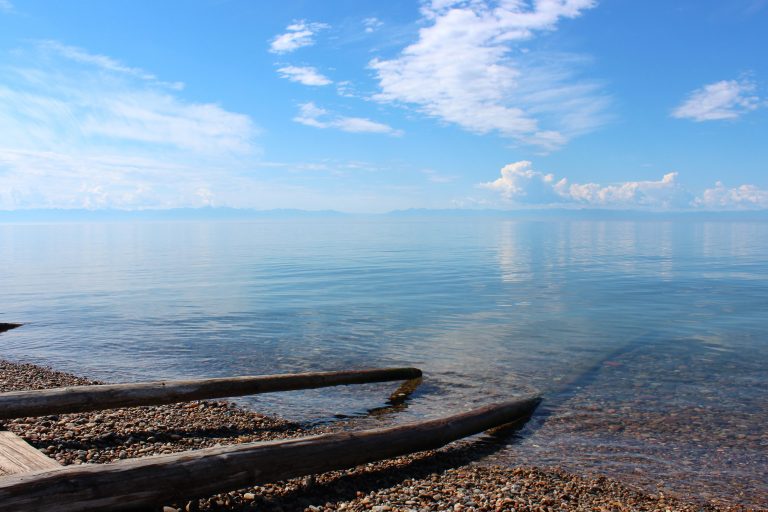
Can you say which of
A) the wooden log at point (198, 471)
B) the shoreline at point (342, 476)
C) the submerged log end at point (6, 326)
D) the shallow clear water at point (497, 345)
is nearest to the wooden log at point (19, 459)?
the shoreline at point (342, 476)

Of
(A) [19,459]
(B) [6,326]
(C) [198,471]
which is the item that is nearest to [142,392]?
(A) [19,459]

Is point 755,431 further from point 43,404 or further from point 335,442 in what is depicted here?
point 43,404

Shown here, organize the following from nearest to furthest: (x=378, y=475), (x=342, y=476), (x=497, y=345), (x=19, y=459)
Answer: (x=19, y=459), (x=342, y=476), (x=378, y=475), (x=497, y=345)

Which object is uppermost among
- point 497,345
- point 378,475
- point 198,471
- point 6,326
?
point 198,471

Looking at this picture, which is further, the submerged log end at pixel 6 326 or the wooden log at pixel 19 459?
the submerged log end at pixel 6 326

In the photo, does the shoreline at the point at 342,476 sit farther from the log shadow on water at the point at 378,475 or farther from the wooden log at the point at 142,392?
the wooden log at the point at 142,392

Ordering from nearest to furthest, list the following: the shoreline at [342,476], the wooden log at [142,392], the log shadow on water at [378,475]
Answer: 1. the log shadow on water at [378,475]
2. the shoreline at [342,476]
3. the wooden log at [142,392]

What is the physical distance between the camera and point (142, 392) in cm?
1070

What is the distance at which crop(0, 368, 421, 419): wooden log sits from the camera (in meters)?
9.75

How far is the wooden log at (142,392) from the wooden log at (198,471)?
169 inches

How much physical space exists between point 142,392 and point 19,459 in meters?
3.06

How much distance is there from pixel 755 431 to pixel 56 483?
13.0 meters

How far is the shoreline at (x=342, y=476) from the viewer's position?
25.0ft

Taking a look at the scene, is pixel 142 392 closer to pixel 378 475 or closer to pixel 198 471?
pixel 198 471
